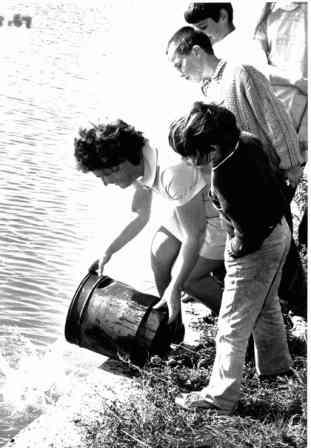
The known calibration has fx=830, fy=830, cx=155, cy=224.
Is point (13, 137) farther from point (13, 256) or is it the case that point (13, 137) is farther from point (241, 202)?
point (241, 202)

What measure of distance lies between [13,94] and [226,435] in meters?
10.5

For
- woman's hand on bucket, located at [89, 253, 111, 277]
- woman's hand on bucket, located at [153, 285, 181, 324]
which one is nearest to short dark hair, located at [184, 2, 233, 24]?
woman's hand on bucket, located at [89, 253, 111, 277]

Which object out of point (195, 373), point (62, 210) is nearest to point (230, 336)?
point (195, 373)

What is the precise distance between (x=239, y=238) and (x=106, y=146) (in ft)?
2.90

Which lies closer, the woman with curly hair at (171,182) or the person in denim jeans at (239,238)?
the person in denim jeans at (239,238)

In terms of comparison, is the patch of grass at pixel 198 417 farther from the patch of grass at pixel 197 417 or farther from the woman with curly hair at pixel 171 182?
the woman with curly hair at pixel 171 182

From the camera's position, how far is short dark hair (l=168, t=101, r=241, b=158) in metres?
3.61

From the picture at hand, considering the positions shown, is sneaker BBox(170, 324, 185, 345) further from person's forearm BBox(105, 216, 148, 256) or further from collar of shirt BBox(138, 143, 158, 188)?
collar of shirt BBox(138, 143, 158, 188)

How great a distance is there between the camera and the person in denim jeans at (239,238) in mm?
3643

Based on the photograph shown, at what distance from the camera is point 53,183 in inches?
379

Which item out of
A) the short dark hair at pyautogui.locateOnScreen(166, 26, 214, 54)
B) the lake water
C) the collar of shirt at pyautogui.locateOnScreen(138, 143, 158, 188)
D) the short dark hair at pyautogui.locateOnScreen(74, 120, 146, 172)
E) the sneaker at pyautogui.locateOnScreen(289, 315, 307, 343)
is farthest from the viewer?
the lake water

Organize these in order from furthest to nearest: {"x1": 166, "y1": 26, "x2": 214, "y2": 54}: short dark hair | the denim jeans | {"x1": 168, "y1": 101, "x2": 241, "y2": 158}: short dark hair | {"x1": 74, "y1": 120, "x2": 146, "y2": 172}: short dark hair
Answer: {"x1": 166, "y1": 26, "x2": 214, "y2": 54}: short dark hair → {"x1": 74, "y1": 120, "x2": 146, "y2": 172}: short dark hair → the denim jeans → {"x1": 168, "y1": 101, "x2": 241, "y2": 158}: short dark hair

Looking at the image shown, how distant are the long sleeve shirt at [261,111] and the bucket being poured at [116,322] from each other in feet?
3.68

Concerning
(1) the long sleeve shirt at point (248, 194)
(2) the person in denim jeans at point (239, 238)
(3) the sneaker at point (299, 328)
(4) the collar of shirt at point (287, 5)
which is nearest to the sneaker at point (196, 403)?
(2) the person in denim jeans at point (239, 238)
